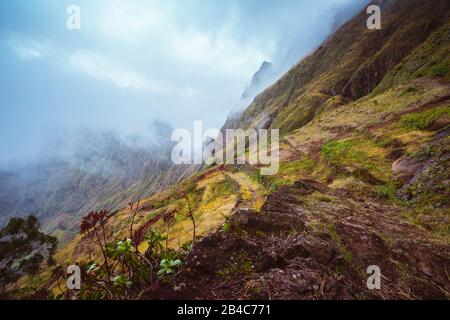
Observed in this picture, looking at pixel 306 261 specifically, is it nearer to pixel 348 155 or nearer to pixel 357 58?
pixel 348 155

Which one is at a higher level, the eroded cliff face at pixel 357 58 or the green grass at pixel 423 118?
the eroded cliff face at pixel 357 58

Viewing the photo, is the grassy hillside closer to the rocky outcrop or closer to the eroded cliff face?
the rocky outcrop

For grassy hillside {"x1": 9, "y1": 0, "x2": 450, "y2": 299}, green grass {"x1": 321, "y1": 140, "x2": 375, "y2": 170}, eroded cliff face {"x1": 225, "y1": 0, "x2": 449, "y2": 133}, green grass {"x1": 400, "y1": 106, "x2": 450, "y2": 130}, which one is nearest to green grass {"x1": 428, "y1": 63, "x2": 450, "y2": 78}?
grassy hillside {"x1": 9, "y1": 0, "x2": 450, "y2": 299}

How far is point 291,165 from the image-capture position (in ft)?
91.1

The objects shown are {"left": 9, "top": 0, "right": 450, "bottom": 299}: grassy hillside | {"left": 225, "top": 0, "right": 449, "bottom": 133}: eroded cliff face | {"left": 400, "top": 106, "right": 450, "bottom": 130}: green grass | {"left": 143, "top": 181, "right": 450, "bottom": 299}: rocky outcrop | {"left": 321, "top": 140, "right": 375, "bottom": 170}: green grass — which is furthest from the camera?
{"left": 225, "top": 0, "right": 449, "bottom": 133}: eroded cliff face

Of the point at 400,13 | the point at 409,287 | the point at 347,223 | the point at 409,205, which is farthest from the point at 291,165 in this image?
the point at 400,13

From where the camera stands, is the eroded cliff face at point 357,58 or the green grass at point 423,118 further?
the eroded cliff face at point 357,58

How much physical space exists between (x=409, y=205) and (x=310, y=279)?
8.76 m

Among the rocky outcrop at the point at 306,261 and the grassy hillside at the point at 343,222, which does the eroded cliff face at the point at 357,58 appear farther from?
the rocky outcrop at the point at 306,261

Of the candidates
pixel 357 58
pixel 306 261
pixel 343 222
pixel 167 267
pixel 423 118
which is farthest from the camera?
pixel 357 58

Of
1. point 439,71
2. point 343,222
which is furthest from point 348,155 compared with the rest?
point 439,71

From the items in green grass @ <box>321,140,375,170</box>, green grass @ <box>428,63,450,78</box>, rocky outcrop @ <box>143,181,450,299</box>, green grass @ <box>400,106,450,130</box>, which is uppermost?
green grass @ <box>428,63,450,78</box>

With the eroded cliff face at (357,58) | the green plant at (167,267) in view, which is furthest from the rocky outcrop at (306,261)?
the eroded cliff face at (357,58)
